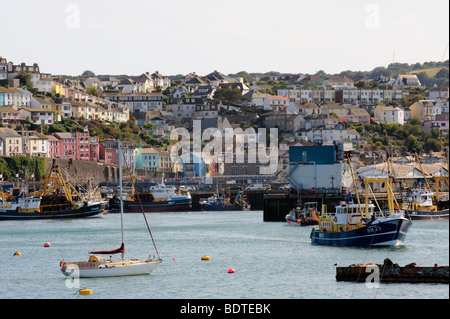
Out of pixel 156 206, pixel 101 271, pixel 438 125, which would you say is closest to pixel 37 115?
pixel 156 206

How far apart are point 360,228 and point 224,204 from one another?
56.6 meters

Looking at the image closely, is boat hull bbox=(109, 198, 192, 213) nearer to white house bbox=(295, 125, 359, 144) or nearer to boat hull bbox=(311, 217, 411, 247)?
boat hull bbox=(311, 217, 411, 247)

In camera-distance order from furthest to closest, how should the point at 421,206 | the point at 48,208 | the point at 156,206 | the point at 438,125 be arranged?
the point at 438,125
the point at 156,206
the point at 48,208
the point at 421,206

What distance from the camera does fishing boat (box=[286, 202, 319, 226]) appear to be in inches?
2798

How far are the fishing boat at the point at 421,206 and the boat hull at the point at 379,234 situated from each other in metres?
24.6

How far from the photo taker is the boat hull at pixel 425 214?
75188 millimetres

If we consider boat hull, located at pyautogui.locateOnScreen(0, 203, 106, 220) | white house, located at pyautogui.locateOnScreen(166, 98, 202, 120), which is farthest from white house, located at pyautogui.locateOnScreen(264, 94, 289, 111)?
boat hull, located at pyautogui.locateOnScreen(0, 203, 106, 220)

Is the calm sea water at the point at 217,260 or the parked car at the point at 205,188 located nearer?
the calm sea water at the point at 217,260

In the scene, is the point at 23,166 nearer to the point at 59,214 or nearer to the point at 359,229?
the point at 59,214

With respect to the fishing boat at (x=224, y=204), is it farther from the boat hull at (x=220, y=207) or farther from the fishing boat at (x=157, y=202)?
the fishing boat at (x=157, y=202)

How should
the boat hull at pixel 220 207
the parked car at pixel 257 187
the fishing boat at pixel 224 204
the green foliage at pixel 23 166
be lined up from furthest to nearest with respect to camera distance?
the green foliage at pixel 23 166
the parked car at pixel 257 187
the fishing boat at pixel 224 204
the boat hull at pixel 220 207

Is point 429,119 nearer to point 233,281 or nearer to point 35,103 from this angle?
point 35,103

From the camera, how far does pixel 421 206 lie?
3056 inches

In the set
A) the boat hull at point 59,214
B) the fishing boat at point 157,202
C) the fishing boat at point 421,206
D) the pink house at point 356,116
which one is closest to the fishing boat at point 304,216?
the fishing boat at point 421,206
